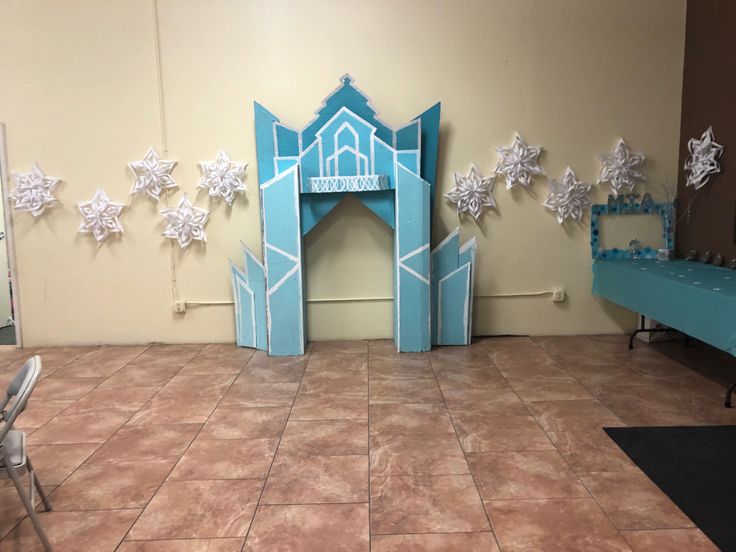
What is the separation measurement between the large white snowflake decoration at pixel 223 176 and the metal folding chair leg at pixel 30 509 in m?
2.87

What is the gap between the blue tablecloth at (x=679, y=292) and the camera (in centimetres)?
306

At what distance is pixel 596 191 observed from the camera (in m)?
4.64

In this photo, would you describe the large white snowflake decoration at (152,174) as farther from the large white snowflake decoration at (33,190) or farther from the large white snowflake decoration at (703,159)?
the large white snowflake decoration at (703,159)

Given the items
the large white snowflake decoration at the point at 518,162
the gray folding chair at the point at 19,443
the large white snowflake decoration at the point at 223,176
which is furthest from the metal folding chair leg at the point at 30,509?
the large white snowflake decoration at the point at 518,162

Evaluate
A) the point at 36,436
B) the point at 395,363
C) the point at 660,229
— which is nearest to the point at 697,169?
the point at 660,229

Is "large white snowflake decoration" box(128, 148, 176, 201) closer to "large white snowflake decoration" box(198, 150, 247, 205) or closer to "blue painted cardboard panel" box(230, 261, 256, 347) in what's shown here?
"large white snowflake decoration" box(198, 150, 247, 205)

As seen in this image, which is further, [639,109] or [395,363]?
[639,109]

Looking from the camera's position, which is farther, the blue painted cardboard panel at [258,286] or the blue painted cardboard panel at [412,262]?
the blue painted cardboard panel at [258,286]

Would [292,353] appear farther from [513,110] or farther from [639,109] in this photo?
[639,109]

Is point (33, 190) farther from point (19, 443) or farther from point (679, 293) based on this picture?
point (679, 293)

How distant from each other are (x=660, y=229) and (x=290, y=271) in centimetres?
294

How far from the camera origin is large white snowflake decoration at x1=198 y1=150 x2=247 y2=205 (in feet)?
14.8

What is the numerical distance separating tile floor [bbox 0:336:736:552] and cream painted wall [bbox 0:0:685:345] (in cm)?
51

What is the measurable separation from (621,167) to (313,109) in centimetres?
242
